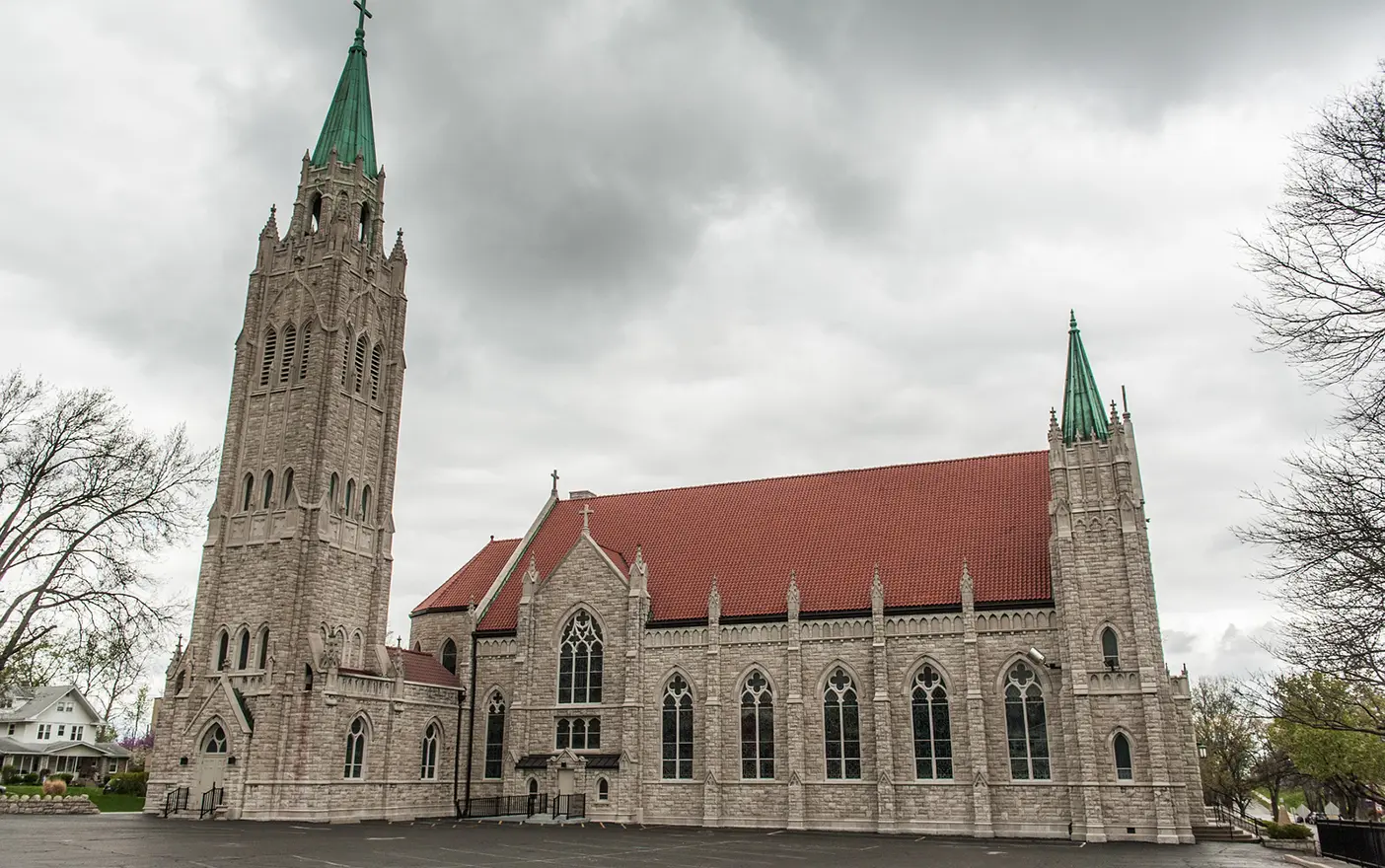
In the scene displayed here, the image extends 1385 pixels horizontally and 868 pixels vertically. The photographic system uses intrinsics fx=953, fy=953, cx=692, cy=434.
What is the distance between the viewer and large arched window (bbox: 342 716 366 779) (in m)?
30.5

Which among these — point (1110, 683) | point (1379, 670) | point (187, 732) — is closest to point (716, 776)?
point (1110, 683)

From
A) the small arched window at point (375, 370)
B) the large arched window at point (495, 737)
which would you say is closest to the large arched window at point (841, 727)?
the large arched window at point (495, 737)

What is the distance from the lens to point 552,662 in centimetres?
3409

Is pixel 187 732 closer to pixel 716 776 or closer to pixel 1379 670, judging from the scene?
pixel 716 776

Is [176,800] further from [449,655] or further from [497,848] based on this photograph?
[497,848]

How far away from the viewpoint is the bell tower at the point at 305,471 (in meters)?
30.5

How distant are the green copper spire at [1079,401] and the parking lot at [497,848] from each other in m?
11.9

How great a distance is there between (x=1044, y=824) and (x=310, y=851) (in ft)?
63.2

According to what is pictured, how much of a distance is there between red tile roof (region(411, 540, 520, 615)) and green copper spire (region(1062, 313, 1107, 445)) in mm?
22490

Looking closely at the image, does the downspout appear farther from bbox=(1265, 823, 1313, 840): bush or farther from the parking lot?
bbox=(1265, 823, 1313, 840): bush

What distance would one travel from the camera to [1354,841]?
19219 mm

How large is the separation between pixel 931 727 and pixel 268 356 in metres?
26.6

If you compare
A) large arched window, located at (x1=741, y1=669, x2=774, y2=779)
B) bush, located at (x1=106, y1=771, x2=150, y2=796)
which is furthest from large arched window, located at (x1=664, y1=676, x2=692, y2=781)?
bush, located at (x1=106, y1=771, x2=150, y2=796)

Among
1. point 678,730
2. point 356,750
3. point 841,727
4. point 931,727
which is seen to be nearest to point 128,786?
point 356,750
